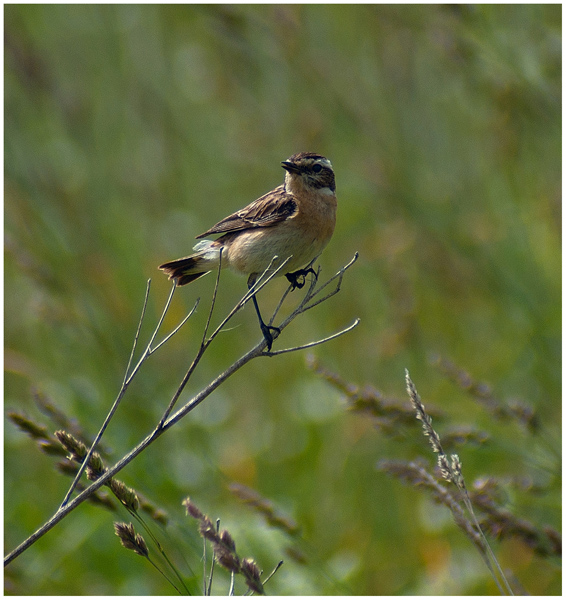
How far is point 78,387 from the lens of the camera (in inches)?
189

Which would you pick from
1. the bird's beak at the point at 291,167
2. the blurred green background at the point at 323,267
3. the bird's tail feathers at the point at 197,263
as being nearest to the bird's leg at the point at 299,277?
the bird's tail feathers at the point at 197,263

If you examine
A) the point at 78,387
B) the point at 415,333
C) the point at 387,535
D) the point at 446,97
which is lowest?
the point at 78,387

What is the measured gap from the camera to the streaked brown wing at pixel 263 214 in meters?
3.68

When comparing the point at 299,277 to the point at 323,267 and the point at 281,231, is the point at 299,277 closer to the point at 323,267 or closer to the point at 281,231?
the point at 281,231

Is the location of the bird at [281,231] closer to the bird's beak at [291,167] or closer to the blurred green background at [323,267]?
the bird's beak at [291,167]

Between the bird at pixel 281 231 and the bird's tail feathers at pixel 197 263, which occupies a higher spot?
the bird at pixel 281 231

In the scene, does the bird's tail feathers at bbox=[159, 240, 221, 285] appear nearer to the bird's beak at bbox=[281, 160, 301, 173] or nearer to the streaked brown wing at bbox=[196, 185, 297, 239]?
the streaked brown wing at bbox=[196, 185, 297, 239]

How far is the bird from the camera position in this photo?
3.55 m

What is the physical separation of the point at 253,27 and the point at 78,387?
280cm

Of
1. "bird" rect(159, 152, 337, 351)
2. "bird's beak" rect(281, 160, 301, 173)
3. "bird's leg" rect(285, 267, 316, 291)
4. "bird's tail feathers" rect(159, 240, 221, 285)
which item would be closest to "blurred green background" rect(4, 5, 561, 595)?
"bird's tail feathers" rect(159, 240, 221, 285)

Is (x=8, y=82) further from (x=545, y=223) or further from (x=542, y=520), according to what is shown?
(x=542, y=520)

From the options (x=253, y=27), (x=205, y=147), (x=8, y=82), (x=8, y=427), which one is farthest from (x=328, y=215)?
(x=8, y=82)

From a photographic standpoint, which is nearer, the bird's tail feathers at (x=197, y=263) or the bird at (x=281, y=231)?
the bird at (x=281, y=231)

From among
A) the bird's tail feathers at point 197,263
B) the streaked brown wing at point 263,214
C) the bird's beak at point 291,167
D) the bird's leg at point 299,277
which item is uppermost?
the bird's beak at point 291,167
